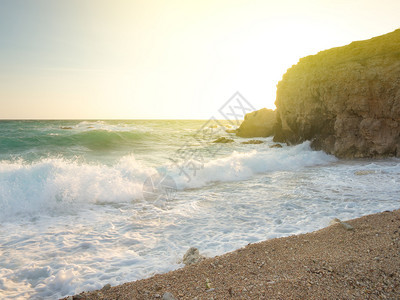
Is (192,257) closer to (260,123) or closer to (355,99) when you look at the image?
(355,99)

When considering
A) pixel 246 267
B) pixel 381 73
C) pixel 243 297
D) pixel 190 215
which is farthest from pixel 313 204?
pixel 381 73

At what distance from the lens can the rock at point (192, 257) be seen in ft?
11.5

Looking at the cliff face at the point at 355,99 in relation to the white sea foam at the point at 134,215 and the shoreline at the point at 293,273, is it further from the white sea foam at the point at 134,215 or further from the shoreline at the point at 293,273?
the shoreline at the point at 293,273

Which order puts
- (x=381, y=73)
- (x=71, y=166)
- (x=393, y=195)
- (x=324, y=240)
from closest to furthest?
(x=324, y=240), (x=393, y=195), (x=71, y=166), (x=381, y=73)

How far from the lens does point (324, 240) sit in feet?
12.0

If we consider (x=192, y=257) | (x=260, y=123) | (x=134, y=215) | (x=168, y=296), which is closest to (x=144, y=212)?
(x=134, y=215)

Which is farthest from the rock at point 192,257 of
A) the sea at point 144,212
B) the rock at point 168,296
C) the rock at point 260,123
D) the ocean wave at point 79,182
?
the rock at point 260,123

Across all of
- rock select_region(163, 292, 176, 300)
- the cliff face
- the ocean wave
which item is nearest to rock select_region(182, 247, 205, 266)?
rock select_region(163, 292, 176, 300)

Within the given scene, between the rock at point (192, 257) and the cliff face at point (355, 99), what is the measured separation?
40.4ft

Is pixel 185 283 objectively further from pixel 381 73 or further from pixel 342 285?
pixel 381 73

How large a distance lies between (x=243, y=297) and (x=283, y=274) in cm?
66

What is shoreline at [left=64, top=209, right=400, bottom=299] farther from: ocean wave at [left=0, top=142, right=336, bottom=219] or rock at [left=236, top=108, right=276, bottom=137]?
rock at [left=236, top=108, right=276, bottom=137]

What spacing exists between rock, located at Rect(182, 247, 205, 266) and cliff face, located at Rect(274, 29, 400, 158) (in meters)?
12.3

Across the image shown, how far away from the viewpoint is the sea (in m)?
3.60
